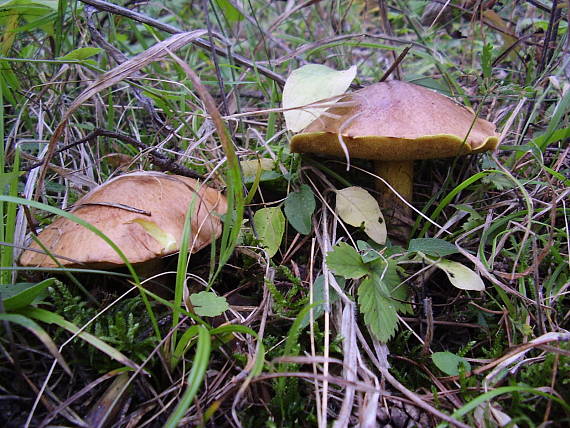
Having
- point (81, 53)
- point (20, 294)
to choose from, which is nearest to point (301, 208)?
point (20, 294)

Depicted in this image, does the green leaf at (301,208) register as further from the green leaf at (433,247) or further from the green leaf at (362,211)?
the green leaf at (433,247)

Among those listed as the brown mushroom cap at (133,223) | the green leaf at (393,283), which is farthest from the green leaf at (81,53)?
the green leaf at (393,283)

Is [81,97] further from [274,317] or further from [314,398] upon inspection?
[314,398]

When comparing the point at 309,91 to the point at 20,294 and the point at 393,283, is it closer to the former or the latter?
the point at 393,283

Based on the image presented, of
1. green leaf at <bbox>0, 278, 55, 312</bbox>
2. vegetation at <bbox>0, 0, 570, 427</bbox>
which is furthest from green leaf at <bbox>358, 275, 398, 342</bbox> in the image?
green leaf at <bbox>0, 278, 55, 312</bbox>

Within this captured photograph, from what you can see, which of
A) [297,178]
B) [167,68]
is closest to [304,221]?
[297,178]

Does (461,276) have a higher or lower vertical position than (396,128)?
lower
